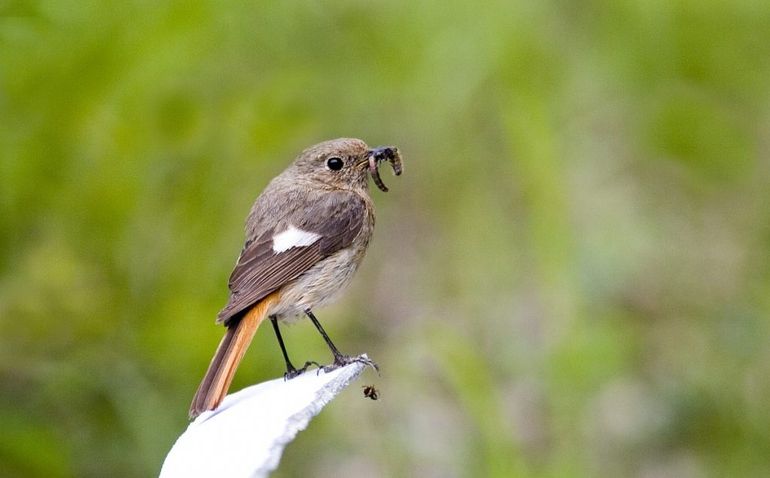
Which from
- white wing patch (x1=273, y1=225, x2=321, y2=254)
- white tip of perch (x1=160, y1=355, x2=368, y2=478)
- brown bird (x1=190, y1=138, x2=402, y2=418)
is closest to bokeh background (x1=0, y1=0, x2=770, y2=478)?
brown bird (x1=190, y1=138, x2=402, y2=418)

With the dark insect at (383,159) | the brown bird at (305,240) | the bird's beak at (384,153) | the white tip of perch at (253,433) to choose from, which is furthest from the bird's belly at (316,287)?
the white tip of perch at (253,433)

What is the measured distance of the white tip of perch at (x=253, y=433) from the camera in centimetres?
151

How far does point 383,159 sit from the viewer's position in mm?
4066

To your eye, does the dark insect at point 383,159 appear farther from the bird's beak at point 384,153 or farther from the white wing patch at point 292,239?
Result: the white wing patch at point 292,239

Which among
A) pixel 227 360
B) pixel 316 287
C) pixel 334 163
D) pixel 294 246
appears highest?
pixel 334 163

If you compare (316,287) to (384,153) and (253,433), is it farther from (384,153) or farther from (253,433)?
(253,433)

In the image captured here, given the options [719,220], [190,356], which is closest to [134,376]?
[190,356]

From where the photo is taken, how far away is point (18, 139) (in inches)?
136

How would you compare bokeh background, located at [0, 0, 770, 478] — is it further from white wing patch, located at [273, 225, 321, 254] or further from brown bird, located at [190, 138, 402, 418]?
white wing patch, located at [273, 225, 321, 254]

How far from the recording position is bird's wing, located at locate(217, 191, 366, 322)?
3.39 m

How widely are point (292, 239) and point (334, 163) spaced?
527mm

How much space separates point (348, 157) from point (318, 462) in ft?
3.44

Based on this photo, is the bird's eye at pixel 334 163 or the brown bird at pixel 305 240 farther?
the bird's eye at pixel 334 163

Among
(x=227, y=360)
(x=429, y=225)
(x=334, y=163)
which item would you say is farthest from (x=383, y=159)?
(x=429, y=225)
